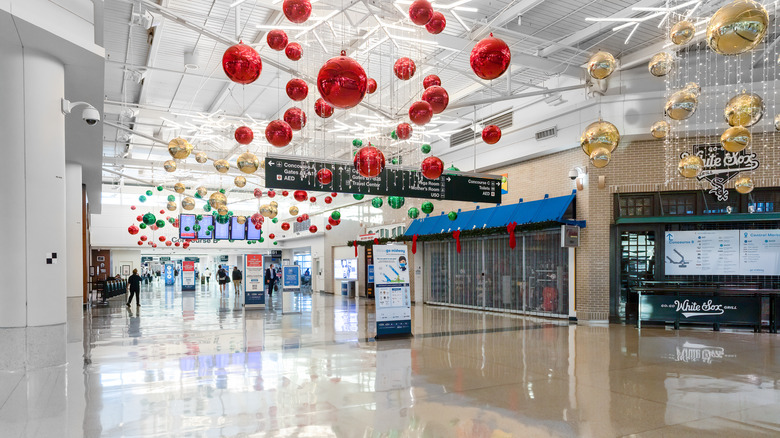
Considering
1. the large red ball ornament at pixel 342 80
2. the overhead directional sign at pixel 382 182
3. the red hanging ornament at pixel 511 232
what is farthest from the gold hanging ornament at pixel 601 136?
the red hanging ornament at pixel 511 232

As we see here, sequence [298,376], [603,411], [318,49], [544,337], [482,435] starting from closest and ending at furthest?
[482,435]
[603,411]
[298,376]
[544,337]
[318,49]

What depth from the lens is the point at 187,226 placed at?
24797mm

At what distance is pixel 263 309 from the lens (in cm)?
1834

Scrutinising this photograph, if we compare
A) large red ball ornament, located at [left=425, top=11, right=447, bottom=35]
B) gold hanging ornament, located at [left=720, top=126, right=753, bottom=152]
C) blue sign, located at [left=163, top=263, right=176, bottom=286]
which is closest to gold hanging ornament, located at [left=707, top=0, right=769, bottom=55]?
gold hanging ornament, located at [left=720, top=126, right=753, bottom=152]

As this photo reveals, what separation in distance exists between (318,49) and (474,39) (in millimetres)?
3561

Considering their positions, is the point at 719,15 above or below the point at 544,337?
above

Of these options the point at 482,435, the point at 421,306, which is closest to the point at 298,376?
the point at 482,435

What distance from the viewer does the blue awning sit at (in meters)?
14.7

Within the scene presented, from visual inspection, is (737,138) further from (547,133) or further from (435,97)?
(547,133)

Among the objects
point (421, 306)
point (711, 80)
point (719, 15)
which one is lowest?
point (421, 306)

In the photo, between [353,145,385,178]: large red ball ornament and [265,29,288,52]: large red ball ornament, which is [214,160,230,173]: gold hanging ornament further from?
[265,29,288,52]: large red ball ornament

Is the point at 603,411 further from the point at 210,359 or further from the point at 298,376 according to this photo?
the point at 210,359

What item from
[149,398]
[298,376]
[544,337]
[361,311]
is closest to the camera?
[149,398]

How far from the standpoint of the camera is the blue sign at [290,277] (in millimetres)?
23750
